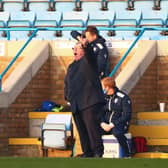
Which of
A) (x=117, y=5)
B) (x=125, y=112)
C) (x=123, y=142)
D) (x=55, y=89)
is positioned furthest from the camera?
(x=117, y=5)

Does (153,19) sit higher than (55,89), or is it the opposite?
(153,19)

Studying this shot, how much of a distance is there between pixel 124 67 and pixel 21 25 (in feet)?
15.6

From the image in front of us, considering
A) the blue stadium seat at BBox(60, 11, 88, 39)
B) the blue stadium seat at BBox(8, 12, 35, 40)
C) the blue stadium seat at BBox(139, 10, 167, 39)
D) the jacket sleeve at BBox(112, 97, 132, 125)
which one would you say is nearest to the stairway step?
the jacket sleeve at BBox(112, 97, 132, 125)

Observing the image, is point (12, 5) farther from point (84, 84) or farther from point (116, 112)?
point (84, 84)

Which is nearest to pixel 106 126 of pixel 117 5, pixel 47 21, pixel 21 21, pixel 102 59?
pixel 102 59

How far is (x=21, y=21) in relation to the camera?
59.1 ft

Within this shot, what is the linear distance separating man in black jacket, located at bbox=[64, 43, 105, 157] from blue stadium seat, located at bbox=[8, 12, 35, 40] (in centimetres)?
756

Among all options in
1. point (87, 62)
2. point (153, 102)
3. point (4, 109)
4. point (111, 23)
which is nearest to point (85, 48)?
point (87, 62)

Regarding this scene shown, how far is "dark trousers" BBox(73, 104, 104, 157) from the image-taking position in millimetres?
9883

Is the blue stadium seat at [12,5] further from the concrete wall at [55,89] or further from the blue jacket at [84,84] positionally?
the blue jacket at [84,84]

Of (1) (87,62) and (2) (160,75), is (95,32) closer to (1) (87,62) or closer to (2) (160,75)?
(1) (87,62)

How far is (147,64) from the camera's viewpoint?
542 inches

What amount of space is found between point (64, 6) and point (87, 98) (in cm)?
938

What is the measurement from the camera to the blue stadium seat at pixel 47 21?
17.5 m
